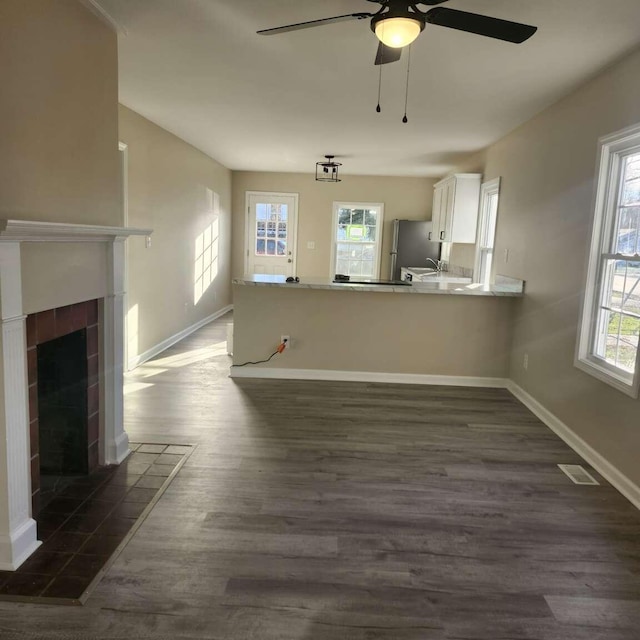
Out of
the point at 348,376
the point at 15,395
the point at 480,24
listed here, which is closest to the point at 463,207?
the point at 348,376

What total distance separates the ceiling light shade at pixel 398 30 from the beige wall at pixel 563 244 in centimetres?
162

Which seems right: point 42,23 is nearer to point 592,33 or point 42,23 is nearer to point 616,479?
point 592,33

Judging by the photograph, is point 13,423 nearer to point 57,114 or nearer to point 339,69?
point 57,114

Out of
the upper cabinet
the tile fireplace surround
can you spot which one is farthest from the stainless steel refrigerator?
the tile fireplace surround

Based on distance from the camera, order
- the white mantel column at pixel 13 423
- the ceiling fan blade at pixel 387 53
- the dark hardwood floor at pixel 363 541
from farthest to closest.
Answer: the ceiling fan blade at pixel 387 53, the white mantel column at pixel 13 423, the dark hardwood floor at pixel 363 541

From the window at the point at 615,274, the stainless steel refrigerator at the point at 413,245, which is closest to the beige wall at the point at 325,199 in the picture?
the stainless steel refrigerator at the point at 413,245

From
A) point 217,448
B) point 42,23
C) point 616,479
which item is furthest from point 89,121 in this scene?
point 616,479

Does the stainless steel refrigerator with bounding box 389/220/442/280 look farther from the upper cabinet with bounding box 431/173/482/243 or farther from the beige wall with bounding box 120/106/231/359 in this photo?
the beige wall with bounding box 120/106/231/359

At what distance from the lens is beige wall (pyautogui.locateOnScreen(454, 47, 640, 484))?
9.43 ft

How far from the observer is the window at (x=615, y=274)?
2.83m

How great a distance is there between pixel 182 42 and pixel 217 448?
2421 millimetres

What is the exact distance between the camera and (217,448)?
3.08 meters

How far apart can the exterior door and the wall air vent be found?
6014 millimetres

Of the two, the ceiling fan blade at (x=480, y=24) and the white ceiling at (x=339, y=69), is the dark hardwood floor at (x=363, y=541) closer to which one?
the ceiling fan blade at (x=480, y=24)
